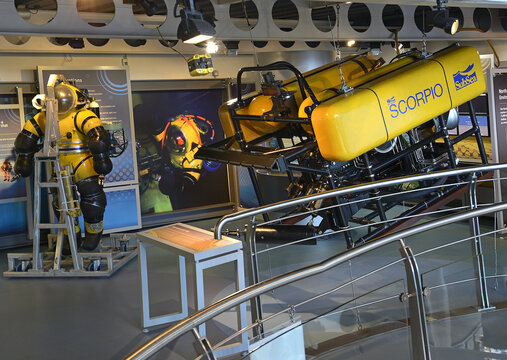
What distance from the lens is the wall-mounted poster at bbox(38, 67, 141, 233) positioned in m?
8.23

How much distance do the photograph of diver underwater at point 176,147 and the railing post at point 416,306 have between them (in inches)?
280

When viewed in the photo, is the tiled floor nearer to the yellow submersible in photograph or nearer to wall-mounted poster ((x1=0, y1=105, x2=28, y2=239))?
wall-mounted poster ((x1=0, y1=105, x2=28, y2=239))

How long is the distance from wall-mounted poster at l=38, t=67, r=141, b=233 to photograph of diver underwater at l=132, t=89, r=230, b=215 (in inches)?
34.3

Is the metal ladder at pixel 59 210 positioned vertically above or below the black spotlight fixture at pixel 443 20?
below

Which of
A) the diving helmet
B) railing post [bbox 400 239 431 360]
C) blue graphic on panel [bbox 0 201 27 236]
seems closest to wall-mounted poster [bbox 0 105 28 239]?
blue graphic on panel [bbox 0 201 27 236]

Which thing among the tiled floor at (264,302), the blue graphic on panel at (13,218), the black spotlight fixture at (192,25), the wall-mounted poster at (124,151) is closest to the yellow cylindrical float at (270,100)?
the black spotlight fixture at (192,25)

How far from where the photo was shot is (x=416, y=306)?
7.78 feet

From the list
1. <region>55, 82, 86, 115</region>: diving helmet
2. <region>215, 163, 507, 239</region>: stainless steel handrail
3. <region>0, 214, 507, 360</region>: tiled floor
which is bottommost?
<region>0, 214, 507, 360</region>: tiled floor

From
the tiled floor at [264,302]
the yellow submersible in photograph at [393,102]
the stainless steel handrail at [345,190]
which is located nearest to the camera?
the tiled floor at [264,302]

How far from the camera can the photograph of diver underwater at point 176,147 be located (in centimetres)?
942

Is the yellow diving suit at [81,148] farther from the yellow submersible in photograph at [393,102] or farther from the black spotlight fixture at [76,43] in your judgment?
the yellow submersible in photograph at [393,102]

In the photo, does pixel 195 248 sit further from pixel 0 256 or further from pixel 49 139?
pixel 0 256

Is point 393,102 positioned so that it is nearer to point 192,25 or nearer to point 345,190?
point 345,190

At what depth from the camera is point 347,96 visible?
462 centimetres
